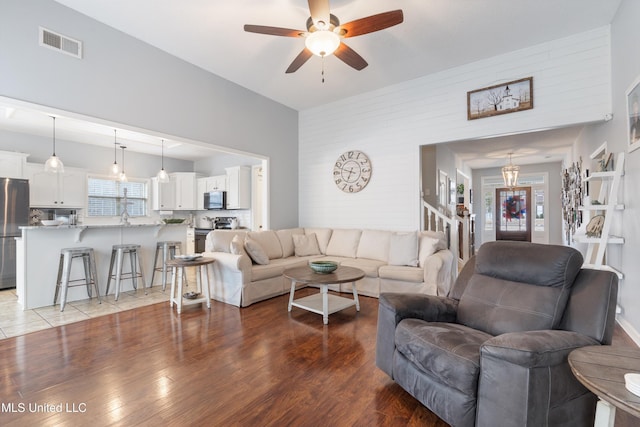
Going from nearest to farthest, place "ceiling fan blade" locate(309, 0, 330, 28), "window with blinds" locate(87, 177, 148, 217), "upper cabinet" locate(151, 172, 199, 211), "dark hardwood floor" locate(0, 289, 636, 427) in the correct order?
"dark hardwood floor" locate(0, 289, 636, 427), "ceiling fan blade" locate(309, 0, 330, 28), "window with blinds" locate(87, 177, 148, 217), "upper cabinet" locate(151, 172, 199, 211)

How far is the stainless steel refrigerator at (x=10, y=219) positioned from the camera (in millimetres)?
4824

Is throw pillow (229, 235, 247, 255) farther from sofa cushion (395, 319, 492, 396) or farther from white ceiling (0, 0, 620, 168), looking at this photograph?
sofa cushion (395, 319, 492, 396)

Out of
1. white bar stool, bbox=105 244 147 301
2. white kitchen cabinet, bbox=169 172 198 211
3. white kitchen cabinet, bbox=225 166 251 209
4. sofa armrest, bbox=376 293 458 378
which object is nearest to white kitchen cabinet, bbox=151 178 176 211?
white kitchen cabinet, bbox=169 172 198 211

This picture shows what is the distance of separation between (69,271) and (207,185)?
4.19 m

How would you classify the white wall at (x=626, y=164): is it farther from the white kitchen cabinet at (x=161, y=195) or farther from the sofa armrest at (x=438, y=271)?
the white kitchen cabinet at (x=161, y=195)

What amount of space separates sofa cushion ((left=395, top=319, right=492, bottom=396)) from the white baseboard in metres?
1.99

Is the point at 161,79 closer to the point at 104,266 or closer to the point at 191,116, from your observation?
the point at 191,116

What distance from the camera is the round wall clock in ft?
17.3

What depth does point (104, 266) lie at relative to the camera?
429 cm

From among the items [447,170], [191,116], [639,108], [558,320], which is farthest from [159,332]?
[447,170]

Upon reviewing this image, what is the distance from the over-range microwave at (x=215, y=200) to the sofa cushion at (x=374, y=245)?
149 inches

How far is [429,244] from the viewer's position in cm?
414

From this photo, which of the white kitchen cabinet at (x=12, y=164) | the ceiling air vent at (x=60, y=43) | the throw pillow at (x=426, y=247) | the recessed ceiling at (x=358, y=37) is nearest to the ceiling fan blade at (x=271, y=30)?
the recessed ceiling at (x=358, y=37)

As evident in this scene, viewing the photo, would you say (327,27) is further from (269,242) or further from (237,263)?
(269,242)
